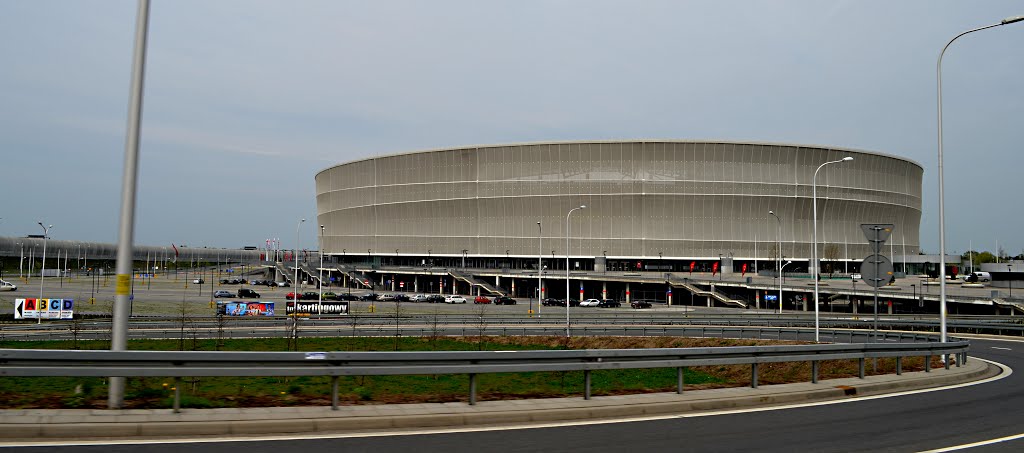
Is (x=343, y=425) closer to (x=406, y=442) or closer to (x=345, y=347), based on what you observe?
(x=406, y=442)

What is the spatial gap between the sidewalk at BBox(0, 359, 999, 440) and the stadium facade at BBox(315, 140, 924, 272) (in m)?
104

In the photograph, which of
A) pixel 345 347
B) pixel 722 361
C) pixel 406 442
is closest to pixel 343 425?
pixel 406 442

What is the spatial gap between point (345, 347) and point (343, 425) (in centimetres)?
2997

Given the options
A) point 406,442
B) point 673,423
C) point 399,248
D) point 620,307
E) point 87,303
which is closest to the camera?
point 406,442

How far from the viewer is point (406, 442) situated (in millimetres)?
10289

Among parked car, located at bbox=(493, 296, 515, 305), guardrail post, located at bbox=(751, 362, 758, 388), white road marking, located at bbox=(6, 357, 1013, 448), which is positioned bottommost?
parked car, located at bbox=(493, 296, 515, 305)

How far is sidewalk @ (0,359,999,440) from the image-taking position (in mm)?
9969

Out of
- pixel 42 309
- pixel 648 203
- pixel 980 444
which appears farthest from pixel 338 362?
pixel 648 203

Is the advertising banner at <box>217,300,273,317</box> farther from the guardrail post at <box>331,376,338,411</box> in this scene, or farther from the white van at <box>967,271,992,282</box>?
the white van at <box>967,271,992,282</box>

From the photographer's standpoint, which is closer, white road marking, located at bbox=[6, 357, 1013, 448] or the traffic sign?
white road marking, located at bbox=[6, 357, 1013, 448]

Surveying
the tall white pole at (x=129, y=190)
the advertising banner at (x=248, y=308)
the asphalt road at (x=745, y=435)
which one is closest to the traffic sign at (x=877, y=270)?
the asphalt road at (x=745, y=435)

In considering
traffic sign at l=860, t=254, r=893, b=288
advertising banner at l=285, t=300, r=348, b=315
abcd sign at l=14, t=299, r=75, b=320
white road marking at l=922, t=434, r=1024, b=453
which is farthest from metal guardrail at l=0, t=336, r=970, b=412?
advertising banner at l=285, t=300, r=348, b=315

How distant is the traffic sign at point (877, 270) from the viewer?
2127cm

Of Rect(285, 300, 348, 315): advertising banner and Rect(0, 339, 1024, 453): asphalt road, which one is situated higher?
Rect(0, 339, 1024, 453): asphalt road
